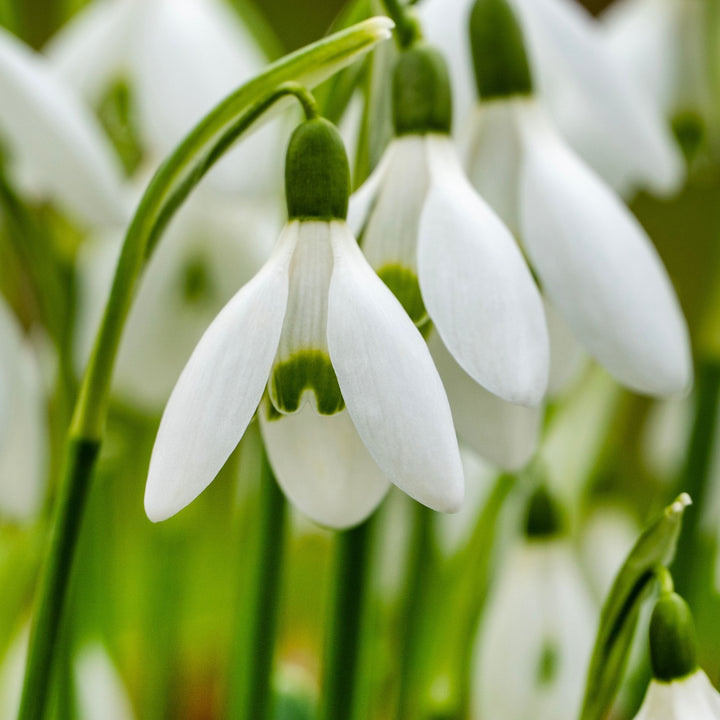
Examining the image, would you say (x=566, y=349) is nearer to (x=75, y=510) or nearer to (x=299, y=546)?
(x=75, y=510)

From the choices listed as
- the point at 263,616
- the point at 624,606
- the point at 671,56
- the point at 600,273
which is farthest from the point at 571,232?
the point at 671,56

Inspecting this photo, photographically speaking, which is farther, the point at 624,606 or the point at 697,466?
the point at 697,466

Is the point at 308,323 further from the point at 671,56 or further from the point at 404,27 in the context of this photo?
the point at 671,56

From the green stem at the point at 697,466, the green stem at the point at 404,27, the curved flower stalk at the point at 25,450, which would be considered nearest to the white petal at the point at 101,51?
the curved flower stalk at the point at 25,450

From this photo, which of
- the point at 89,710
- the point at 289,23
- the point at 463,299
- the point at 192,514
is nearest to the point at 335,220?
the point at 463,299

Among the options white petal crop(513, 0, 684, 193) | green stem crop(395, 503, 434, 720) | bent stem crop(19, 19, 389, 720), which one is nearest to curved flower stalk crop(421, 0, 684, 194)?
white petal crop(513, 0, 684, 193)
